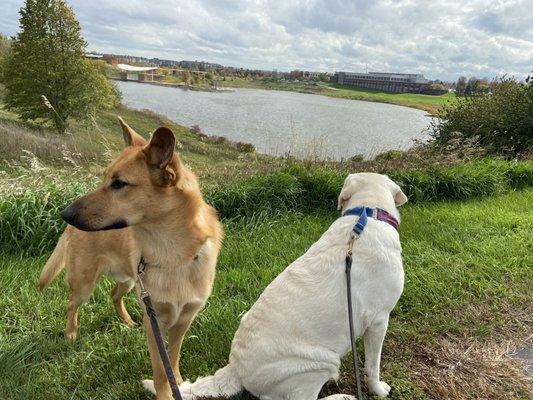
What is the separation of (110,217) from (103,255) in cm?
100

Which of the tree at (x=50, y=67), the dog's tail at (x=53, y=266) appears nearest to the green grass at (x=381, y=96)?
the tree at (x=50, y=67)

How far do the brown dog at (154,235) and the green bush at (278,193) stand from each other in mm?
2077

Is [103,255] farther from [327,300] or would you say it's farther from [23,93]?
[23,93]

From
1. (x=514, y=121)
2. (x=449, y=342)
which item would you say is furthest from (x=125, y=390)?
(x=514, y=121)

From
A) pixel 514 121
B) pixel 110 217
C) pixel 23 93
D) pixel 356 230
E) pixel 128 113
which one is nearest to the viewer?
pixel 110 217

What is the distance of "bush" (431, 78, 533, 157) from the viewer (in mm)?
13094

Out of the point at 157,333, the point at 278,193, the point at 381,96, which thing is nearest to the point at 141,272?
the point at 157,333

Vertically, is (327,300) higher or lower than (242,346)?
higher

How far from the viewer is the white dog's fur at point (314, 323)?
2535 millimetres

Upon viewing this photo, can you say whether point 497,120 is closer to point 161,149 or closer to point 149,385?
point 161,149

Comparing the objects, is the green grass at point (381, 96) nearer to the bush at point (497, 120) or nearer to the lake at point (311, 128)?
the lake at point (311, 128)

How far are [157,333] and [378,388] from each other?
165 centimetres

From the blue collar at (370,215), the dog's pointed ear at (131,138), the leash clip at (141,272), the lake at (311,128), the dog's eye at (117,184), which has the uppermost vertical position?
the dog's pointed ear at (131,138)

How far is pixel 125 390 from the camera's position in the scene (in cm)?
299
